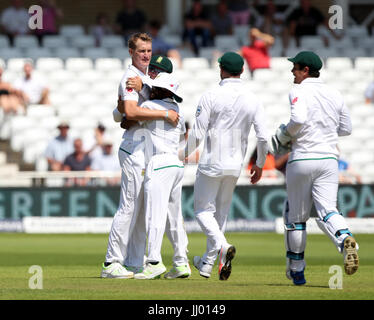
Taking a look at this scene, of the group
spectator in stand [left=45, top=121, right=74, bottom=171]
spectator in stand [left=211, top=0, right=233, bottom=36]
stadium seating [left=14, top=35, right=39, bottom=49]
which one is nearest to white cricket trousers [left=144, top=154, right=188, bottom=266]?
spectator in stand [left=45, top=121, right=74, bottom=171]

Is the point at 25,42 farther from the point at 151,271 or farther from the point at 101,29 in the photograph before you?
the point at 151,271

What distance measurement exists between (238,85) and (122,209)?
1.44m

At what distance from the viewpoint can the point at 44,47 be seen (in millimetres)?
22203

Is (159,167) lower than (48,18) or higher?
lower

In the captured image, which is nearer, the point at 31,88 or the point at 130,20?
the point at 31,88

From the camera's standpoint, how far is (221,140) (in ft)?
29.3

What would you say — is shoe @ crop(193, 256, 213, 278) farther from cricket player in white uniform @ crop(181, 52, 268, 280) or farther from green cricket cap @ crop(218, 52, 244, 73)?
green cricket cap @ crop(218, 52, 244, 73)

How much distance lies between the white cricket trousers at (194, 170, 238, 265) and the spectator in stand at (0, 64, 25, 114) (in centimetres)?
1089

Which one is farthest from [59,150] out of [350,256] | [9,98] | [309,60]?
[350,256]

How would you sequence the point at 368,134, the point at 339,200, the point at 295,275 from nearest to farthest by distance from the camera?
1. the point at 295,275
2. the point at 339,200
3. the point at 368,134

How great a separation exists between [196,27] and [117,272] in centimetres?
1365
